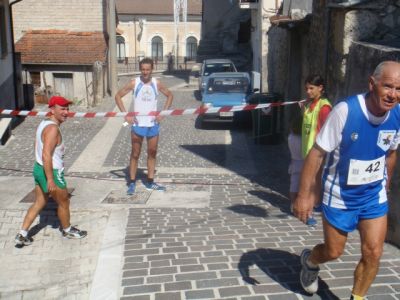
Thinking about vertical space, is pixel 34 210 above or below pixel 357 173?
below

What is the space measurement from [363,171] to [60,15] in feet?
89.3

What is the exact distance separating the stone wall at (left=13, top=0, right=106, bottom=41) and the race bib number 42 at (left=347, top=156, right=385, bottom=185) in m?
25.6

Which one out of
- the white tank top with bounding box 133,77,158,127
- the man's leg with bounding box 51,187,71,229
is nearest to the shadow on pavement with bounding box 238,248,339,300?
the man's leg with bounding box 51,187,71,229

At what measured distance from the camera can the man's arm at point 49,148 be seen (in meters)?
5.43

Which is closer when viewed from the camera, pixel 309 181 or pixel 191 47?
pixel 309 181

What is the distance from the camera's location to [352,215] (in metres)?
3.69

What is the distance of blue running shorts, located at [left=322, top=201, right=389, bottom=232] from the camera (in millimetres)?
3668

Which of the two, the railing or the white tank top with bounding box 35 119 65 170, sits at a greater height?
the white tank top with bounding box 35 119 65 170

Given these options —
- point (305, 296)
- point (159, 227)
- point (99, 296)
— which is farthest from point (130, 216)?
point (305, 296)

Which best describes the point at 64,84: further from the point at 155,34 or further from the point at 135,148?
the point at 155,34

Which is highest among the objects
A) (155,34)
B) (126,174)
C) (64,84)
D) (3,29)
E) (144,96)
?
(155,34)

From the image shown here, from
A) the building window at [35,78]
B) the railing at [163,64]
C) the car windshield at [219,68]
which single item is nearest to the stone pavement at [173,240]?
the building window at [35,78]

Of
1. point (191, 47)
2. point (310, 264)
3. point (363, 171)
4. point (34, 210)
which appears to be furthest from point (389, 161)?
point (191, 47)

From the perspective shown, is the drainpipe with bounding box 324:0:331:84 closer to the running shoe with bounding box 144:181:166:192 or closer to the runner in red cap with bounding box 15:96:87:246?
the running shoe with bounding box 144:181:166:192
